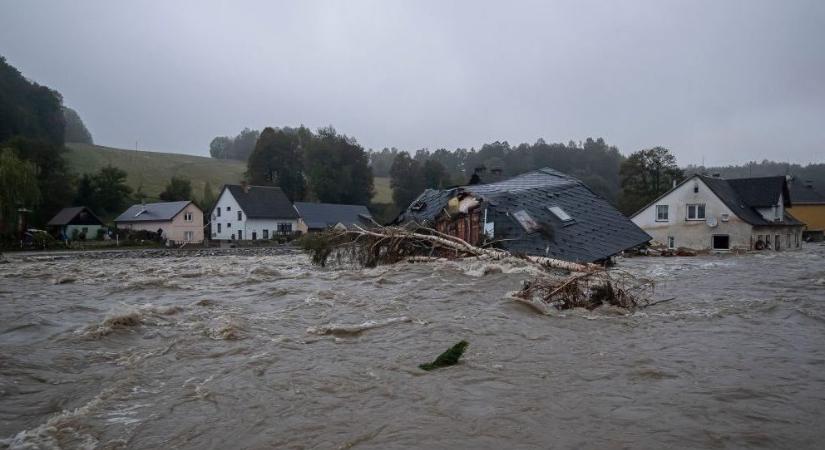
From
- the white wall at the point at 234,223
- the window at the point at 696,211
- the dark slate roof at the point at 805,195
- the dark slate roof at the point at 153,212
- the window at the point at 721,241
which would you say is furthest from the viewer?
the white wall at the point at 234,223

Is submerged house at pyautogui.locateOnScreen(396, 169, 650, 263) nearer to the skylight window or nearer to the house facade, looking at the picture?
the skylight window

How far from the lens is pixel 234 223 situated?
55906mm

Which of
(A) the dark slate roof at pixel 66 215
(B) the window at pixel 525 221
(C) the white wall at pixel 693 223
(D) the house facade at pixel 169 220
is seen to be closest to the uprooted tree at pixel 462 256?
(B) the window at pixel 525 221

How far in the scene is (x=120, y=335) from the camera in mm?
7680

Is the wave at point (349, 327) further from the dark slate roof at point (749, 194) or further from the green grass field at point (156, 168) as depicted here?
the green grass field at point (156, 168)

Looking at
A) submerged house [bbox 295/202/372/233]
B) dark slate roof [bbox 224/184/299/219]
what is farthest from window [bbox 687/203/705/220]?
dark slate roof [bbox 224/184/299/219]

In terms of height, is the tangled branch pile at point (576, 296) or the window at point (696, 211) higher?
the window at point (696, 211)

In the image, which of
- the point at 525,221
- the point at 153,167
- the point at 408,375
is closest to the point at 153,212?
the point at 153,167

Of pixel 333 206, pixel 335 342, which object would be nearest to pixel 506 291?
pixel 335 342

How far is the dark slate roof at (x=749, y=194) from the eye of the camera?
3425 cm

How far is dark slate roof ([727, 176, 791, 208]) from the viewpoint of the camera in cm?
3616

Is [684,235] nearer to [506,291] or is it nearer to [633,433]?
[506,291]

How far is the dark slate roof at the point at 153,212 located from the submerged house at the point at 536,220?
120 ft

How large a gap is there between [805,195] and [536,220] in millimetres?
49960
